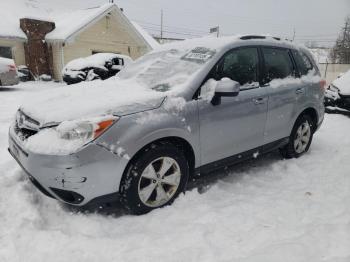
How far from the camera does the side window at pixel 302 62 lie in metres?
5.00

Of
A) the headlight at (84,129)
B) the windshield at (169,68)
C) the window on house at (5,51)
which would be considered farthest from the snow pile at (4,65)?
the headlight at (84,129)

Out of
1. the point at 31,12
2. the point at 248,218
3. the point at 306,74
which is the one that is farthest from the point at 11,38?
the point at 248,218

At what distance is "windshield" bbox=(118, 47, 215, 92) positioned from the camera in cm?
366

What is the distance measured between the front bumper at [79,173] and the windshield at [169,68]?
41.9 inches

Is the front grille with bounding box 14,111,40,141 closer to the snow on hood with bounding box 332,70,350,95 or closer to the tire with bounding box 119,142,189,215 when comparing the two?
the tire with bounding box 119,142,189,215

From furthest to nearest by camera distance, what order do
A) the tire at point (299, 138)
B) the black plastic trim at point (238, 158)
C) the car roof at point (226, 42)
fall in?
1. the tire at point (299, 138)
2. the car roof at point (226, 42)
3. the black plastic trim at point (238, 158)

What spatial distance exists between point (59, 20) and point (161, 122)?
20942mm

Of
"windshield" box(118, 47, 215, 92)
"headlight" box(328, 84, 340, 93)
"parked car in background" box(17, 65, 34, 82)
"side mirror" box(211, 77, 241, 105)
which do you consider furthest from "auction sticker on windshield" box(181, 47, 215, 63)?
"parked car in background" box(17, 65, 34, 82)

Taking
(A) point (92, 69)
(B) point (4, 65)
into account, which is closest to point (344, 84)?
(A) point (92, 69)

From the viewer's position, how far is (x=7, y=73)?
12461 mm

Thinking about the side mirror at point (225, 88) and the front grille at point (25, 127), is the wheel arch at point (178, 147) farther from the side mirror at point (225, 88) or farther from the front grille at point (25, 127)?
the front grille at point (25, 127)

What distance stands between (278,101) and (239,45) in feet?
3.17

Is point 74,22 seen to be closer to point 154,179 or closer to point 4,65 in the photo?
point 4,65

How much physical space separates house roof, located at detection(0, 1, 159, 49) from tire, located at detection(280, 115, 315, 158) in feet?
52.9
